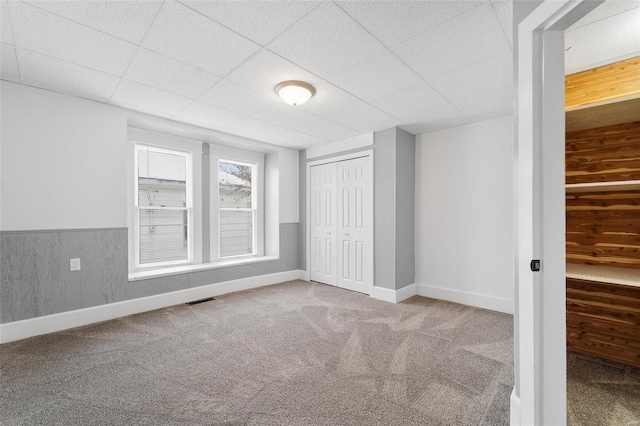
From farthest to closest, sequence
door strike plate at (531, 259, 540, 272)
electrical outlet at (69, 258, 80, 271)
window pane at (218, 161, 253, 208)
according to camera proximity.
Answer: window pane at (218, 161, 253, 208) < electrical outlet at (69, 258, 80, 271) < door strike plate at (531, 259, 540, 272)

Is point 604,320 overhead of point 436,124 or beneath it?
beneath

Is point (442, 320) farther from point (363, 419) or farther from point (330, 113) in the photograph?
point (330, 113)

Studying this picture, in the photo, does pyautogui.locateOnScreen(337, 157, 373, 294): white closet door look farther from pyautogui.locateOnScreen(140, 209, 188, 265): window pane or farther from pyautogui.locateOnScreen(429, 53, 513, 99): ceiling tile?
pyautogui.locateOnScreen(140, 209, 188, 265): window pane

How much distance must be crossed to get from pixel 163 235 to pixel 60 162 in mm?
1498

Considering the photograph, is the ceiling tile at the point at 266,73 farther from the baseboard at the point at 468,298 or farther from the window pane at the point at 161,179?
the baseboard at the point at 468,298

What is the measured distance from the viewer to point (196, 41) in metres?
1.96

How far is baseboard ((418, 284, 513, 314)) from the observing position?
338cm

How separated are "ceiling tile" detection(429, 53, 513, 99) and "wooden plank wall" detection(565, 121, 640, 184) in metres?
0.79

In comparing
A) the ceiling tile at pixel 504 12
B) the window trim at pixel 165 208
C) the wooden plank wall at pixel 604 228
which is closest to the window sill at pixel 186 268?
the window trim at pixel 165 208

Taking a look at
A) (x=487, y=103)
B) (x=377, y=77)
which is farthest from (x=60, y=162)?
(x=487, y=103)

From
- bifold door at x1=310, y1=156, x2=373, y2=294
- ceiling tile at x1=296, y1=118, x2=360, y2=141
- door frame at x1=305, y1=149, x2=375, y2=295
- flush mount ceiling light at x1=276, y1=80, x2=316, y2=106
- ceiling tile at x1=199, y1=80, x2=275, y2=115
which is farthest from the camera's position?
bifold door at x1=310, y1=156, x2=373, y2=294

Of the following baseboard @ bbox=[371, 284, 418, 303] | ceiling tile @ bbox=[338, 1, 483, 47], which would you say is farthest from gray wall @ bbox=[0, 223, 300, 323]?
ceiling tile @ bbox=[338, 1, 483, 47]

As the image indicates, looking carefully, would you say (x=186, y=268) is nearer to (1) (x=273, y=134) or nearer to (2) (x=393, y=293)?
(1) (x=273, y=134)

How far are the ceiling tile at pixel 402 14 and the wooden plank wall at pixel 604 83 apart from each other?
1.20 meters
